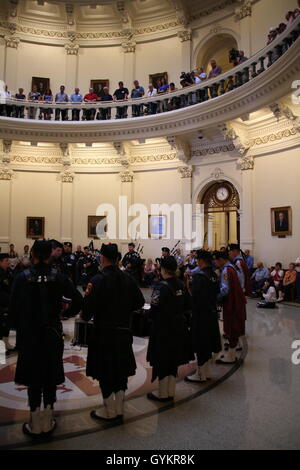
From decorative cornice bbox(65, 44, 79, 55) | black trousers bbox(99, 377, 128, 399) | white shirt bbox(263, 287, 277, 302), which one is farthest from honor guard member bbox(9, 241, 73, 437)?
decorative cornice bbox(65, 44, 79, 55)

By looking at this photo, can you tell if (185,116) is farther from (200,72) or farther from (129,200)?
(129,200)

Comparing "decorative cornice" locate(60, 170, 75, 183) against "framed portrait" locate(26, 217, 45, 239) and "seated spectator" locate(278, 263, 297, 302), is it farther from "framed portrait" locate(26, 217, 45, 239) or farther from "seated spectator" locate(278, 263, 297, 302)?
"seated spectator" locate(278, 263, 297, 302)

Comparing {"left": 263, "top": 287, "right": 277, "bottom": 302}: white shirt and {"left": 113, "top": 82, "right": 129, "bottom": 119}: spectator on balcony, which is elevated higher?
{"left": 113, "top": 82, "right": 129, "bottom": 119}: spectator on balcony

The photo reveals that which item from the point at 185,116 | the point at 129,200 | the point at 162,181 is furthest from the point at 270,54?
the point at 129,200

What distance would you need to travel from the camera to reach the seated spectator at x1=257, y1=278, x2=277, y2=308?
10.4 metres

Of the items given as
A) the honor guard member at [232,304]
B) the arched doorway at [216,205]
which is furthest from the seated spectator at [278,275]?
the honor guard member at [232,304]

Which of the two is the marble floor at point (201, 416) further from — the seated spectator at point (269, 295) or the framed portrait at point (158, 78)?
the framed portrait at point (158, 78)

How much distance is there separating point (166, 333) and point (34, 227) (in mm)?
13686

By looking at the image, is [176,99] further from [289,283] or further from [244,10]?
[289,283]

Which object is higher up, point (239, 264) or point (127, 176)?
point (127, 176)

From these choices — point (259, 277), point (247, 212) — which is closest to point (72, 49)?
point (247, 212)

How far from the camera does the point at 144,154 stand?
1645cm

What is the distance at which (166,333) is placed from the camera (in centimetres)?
423

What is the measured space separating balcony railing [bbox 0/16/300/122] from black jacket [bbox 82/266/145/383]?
31.2 feet
